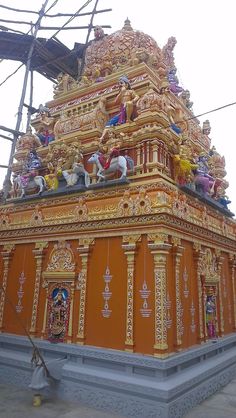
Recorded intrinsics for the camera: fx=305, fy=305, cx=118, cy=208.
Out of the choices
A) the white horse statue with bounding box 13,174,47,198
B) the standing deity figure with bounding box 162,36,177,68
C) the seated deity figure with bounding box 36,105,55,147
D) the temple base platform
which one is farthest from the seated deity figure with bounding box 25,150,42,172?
the standing deity figure with bounding box 162,36,177,68

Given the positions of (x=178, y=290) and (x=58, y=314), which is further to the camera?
(x=58, y=314)

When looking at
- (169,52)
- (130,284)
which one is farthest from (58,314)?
(169,52)

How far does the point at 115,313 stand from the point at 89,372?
1.65 meters

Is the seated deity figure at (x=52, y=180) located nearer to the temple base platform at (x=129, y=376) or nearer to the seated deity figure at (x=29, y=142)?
the seated deity figure at (x=29, y=142)

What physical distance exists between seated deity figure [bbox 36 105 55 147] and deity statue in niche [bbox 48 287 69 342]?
729 centimetres

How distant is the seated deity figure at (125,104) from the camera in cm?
1135

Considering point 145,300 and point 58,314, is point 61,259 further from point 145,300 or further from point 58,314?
point 145,300

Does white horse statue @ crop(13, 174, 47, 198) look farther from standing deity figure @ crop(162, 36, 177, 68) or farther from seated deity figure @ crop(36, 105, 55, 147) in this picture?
standing deity figure @ crop(162, 36, 177, 68)

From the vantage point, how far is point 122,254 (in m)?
9.05

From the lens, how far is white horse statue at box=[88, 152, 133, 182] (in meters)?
10.1

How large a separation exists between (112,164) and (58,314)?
5280mm

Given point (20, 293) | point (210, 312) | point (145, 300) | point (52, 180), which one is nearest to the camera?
point (145, 300)

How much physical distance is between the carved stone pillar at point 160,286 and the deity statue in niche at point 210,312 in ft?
11.7

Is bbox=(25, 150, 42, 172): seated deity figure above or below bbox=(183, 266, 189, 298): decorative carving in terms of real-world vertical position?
above
